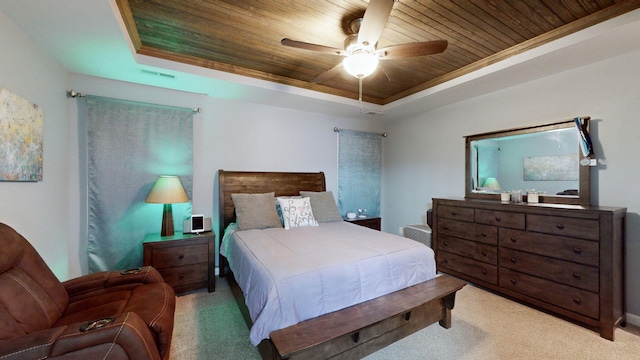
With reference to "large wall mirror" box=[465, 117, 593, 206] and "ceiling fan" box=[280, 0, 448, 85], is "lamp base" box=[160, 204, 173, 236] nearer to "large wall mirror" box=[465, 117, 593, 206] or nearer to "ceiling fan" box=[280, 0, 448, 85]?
"ceiling fan" box=[280, 0, 448, 85]

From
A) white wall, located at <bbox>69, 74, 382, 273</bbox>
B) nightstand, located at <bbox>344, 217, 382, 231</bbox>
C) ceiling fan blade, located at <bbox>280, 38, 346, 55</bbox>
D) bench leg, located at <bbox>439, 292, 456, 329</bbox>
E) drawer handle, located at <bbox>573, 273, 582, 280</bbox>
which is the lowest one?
bench leg, located at <bbox>439, 292, 456, 329</bbox>

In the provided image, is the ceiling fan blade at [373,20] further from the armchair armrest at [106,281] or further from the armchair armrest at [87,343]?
the armchair armrest at [106,281]

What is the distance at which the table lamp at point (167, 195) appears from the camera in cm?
276

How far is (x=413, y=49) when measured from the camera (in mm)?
1903

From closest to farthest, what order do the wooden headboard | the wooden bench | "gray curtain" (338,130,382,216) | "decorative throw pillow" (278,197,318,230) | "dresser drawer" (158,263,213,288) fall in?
the wooden bench → "dresser drawer" (158,263,213,288) → "decorative throw pillow" (278,197,318,230) → the wooden headboard → "gray curtain" (338,130,382,216)

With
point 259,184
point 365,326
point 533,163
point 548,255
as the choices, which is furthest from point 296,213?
point 533,163

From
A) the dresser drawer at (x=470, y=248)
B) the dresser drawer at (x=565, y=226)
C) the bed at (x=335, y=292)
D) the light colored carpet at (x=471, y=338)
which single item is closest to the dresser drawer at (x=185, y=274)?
the light colored carpet at (x=471, y=338)

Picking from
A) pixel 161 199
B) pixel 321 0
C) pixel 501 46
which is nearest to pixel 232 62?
pixel 321 0

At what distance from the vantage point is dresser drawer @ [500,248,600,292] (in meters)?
2.12

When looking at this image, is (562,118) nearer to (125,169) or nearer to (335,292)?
(335,292)

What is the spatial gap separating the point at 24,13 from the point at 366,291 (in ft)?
10.2

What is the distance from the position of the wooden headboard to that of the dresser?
2093 mm

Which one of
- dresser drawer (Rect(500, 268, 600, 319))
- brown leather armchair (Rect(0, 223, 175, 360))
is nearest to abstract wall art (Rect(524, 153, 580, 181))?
dresser drawer (Rect(500, 268, 600, 319))

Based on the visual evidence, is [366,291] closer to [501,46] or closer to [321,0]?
[321,0]
